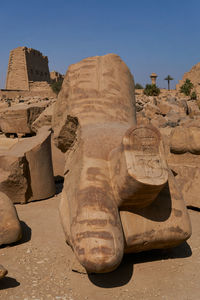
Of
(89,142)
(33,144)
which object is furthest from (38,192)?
(89,142)

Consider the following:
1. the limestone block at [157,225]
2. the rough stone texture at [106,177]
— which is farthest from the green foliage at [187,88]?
the limestone block at [157,225]

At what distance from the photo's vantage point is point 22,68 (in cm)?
3084

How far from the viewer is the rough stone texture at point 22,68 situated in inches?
1204

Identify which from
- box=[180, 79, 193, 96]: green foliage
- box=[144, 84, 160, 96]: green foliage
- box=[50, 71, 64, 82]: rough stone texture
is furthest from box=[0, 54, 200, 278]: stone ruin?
box=[50, 71, 64, 82]: rough stone texture

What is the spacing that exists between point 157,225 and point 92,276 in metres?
0.72

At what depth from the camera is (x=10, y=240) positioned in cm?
342

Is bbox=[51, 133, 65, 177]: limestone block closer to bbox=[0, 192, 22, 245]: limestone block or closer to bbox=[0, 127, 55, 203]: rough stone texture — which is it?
bbox=[0, 127, 55, 203]: rough stone texture

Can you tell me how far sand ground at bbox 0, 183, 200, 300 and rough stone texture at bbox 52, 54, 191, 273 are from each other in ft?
0.77

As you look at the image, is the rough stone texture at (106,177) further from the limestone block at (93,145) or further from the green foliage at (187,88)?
the green foliage at (187,88)

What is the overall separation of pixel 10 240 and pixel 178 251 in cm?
175

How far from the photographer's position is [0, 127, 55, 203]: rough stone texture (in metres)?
4.82

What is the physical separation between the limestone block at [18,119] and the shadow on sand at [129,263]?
5366 millimetres

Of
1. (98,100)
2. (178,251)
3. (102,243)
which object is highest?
(98,100)

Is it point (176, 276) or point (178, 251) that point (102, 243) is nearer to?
point (176, 276)
